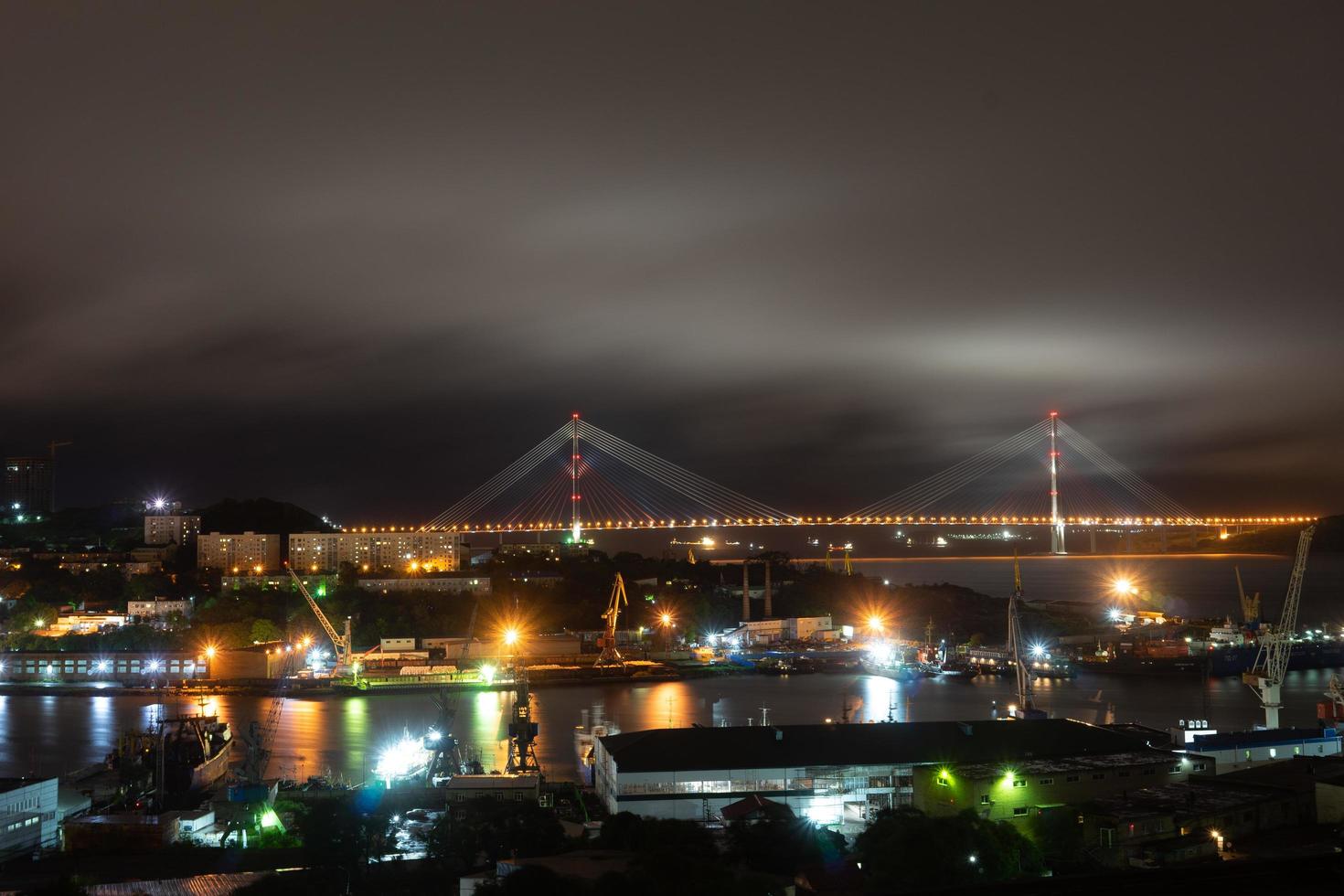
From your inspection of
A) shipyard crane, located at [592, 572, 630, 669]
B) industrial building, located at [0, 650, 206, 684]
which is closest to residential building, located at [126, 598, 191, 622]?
industrial building, located at [0, 650, 206, 684]

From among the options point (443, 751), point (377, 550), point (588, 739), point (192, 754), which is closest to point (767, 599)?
point (377, 550)

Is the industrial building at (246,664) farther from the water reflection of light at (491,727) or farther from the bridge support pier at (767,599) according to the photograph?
the bridge support pier at (767,599)

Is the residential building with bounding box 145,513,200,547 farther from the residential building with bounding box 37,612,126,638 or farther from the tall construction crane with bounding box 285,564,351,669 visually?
the tall construction crane with bounding box 285,564,351,669

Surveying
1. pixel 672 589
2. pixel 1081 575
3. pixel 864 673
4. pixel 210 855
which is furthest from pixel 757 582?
pixel 1081 575

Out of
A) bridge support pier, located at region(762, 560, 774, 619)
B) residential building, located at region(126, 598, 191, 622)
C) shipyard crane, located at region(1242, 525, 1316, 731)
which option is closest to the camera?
shipyard crane, located at region(1242, 525, 1316, 731)

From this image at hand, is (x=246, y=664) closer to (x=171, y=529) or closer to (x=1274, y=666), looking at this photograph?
(x=171, y=529)
